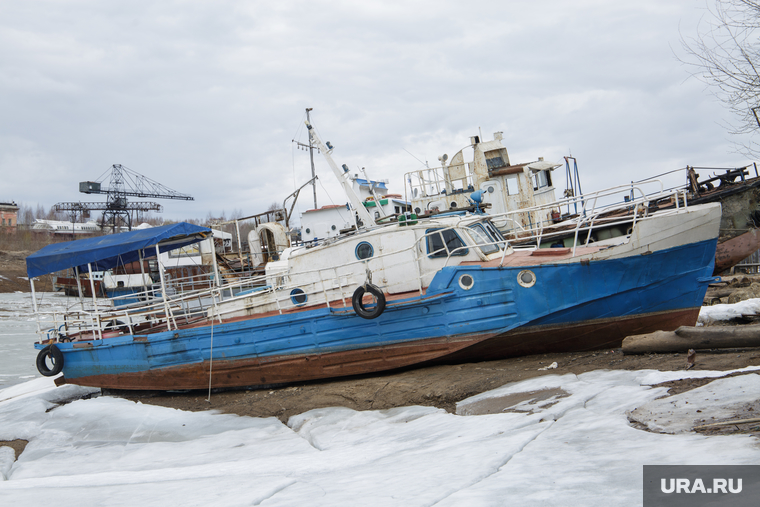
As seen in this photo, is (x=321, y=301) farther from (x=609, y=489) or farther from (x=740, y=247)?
(x=740, y=247)

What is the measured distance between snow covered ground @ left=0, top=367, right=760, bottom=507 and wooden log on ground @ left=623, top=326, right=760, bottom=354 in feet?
3.49

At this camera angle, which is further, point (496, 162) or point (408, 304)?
point (496, 162)

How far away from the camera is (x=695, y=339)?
23.2ft

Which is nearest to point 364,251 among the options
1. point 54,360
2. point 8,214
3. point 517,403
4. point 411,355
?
point 411,355

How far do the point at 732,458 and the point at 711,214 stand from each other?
553cm

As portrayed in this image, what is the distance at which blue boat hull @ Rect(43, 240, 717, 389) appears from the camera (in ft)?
27.0

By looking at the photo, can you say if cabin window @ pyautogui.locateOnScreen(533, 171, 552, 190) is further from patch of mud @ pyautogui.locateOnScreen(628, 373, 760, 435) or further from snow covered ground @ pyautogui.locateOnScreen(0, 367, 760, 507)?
patch of mud @ pyautogui.locateOnScreen(628, 373, 760, 435)

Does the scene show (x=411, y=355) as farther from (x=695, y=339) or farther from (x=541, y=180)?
(x=541, y=180)

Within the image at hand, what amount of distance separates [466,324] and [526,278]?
4.35ft

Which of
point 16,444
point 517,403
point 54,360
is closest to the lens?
point 517,403

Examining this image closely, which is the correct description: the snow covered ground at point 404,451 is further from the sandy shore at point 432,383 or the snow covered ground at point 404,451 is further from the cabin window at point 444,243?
the cabin window at point 444,243

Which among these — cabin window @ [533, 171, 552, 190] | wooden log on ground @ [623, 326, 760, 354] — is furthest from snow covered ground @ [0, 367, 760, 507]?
cabin window @ [533, 171, 552, 190]

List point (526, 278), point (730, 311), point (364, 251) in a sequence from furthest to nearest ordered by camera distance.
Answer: point (364, 251), point (730, 311), point (526, 278)

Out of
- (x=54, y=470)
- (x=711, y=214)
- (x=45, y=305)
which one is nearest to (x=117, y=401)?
(x=54, y=470)
